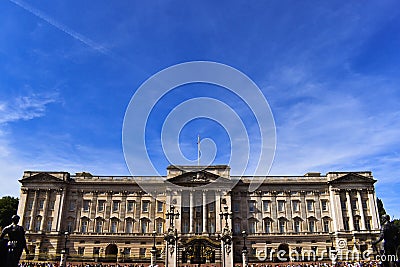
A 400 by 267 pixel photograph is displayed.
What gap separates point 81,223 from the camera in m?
62.2

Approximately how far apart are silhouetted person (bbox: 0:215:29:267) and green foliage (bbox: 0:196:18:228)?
61.6 metres

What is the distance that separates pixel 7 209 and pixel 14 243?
64.9 meters

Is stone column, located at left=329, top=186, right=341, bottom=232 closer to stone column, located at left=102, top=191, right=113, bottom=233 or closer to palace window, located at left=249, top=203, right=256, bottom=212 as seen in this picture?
palace window, located at left=249, top=203, right=256, bottom=212

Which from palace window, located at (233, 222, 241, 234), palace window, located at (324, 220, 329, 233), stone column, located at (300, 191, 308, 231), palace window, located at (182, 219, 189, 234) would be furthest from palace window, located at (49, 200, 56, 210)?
palace window, located at (324, 220, 329, 233)

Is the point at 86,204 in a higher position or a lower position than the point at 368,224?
higher

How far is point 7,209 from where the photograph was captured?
2795 inches

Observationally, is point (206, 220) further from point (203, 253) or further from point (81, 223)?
point (81, 223)

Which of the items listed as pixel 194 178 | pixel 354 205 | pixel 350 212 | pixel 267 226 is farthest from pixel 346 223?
pixel 194 178

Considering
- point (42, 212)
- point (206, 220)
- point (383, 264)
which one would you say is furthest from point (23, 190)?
point (383, 264)

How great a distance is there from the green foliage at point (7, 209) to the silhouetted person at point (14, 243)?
61.6 metres

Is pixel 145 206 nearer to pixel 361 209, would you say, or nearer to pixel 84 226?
pixel 84 226

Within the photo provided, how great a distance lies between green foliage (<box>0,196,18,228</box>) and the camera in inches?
2747

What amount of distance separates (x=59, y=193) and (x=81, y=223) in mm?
7298

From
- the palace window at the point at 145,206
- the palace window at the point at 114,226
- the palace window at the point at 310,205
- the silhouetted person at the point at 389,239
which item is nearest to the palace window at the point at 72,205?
the palace window at the point at 114,226
